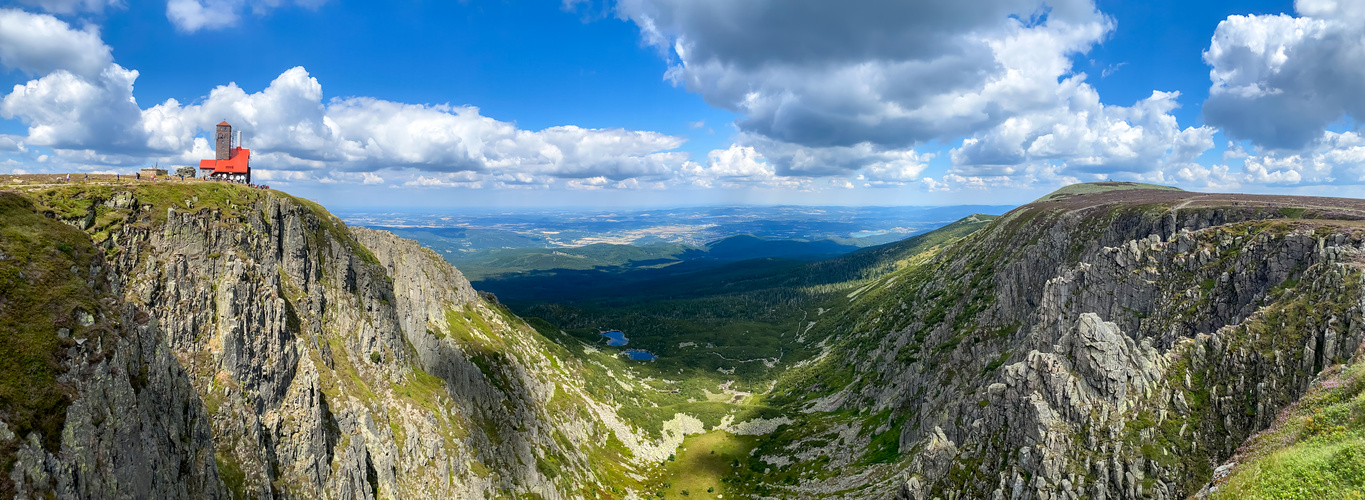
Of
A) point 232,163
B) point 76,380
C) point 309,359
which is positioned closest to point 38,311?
point 76,380

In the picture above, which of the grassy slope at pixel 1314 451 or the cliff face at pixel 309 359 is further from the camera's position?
the cliff face at pixel 309 359

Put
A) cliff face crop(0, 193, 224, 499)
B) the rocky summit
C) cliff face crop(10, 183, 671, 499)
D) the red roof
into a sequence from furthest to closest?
1. the red roof
2. cliff face crop(10, 183, 671, 499)
3. the rocky summit
4. cliff face crop(0, 193, 224, 499)

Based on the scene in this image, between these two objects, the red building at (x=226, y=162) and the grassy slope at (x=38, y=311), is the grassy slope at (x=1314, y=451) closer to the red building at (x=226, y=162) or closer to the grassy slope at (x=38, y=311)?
the grassy slope at (x=38, y=311)

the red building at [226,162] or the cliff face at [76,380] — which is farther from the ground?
the red building at [226,162]

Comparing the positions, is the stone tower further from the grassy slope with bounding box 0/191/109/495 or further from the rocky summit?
the grassy slope with bounding box 0/191/109/495

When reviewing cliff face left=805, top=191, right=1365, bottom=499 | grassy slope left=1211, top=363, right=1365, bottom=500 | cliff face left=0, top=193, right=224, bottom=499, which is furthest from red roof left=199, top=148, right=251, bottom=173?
grassy slope left=1211, top=363, right=1365, bottom=500

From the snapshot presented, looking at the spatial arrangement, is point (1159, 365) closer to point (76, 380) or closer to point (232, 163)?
point (76, 380)

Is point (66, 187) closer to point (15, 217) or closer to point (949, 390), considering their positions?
point (15, 217)

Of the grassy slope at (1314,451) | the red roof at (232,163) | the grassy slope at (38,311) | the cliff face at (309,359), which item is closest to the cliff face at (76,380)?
the grassy slope at (38,311)
